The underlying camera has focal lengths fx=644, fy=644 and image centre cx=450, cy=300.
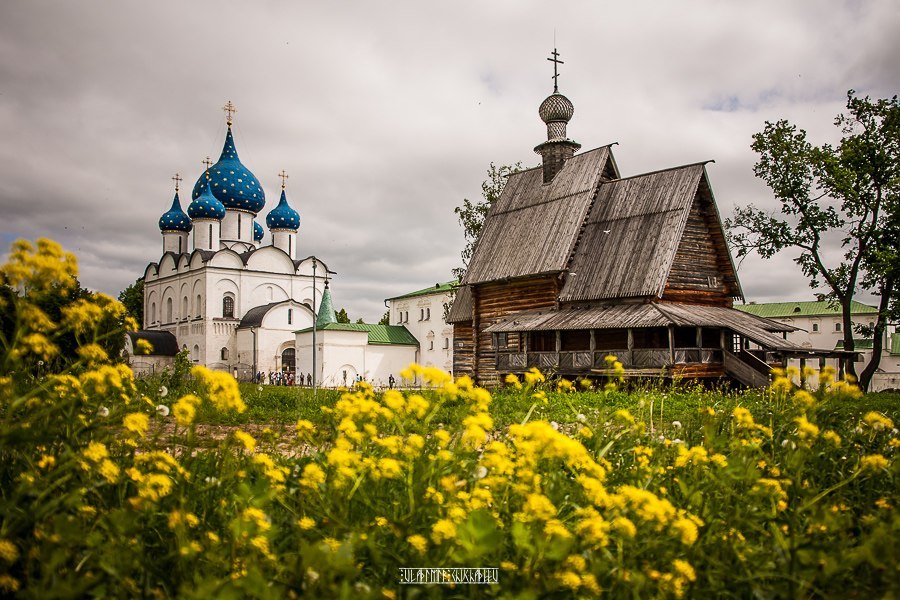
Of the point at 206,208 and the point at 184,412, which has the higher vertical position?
the point at 206,208

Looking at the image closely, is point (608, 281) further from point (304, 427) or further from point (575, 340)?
point (304, 427)

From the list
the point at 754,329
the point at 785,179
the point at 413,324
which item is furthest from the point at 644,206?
the point at 413,324

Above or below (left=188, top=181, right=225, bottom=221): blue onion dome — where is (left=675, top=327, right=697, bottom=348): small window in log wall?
below

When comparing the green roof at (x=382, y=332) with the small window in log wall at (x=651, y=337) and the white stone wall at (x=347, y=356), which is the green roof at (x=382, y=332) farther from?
the small window in log wall at (x=651, y=337)

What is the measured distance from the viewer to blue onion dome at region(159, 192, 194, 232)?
48500mm

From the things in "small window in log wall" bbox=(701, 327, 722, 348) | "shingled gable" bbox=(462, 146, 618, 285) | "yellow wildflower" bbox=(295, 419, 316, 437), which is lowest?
"yellow wildflower" bbox=(295, 419, 316, 437)

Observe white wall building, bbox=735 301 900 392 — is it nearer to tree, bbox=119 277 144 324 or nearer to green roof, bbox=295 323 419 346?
green roof, bbox=295 323 419 346

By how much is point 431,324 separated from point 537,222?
76.5 ft

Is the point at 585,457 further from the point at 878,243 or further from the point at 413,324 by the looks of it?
the point at 413,324

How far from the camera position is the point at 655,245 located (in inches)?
712

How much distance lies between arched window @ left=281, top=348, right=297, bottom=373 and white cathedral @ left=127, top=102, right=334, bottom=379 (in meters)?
0.07

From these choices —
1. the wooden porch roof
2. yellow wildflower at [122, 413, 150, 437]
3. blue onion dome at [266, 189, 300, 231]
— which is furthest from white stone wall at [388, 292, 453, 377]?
yellow wildflower at [122, 413, 150, 437]

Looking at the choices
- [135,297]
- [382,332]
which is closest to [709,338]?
[382,332]

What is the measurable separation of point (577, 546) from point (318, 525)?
1054 millimetres
